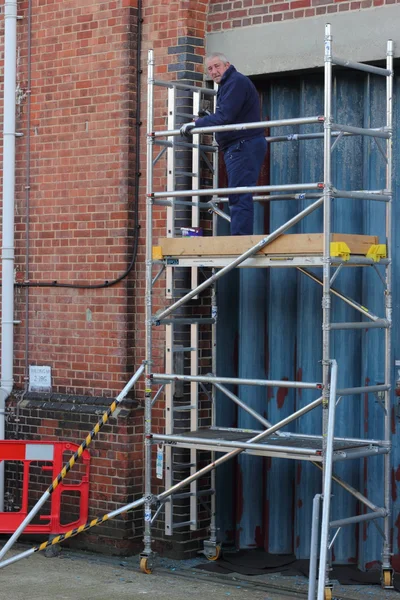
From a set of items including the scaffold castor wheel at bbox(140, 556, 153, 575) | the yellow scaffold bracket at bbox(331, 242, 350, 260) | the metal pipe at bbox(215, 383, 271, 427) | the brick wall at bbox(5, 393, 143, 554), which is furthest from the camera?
the brick wall at bbox(5, 393, 143, 554)

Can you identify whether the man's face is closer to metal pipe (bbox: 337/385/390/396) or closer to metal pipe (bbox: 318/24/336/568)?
metal pipe (bbox: 318/24/336/568)

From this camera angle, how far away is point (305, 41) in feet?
31.3

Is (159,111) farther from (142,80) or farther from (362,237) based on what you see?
(362,237)

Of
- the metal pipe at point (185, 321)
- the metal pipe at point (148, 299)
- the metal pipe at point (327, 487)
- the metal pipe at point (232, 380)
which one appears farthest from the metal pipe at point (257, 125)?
the metal pipe at point (232, 380)

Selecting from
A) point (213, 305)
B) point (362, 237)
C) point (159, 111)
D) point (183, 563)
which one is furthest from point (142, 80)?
point (183, 563)

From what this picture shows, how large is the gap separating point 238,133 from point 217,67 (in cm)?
53

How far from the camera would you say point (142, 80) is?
1048 cm

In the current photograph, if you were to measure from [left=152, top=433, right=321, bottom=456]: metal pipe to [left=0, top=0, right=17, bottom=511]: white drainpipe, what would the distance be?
6.58ft

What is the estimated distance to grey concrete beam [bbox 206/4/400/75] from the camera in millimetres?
9078

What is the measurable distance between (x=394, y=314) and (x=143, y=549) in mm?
3071

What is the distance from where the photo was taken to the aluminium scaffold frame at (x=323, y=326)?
27.6 ft

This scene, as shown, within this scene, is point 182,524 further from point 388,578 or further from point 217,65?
point 217,65

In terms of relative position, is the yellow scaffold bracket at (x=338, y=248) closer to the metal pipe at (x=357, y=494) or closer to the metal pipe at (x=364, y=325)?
the metal pipe at (x=364, y=325)

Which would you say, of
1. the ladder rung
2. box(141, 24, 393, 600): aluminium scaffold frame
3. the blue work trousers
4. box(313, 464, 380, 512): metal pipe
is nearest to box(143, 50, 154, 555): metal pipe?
box(141, 24, 393, 600): aluminium scaffold frame
